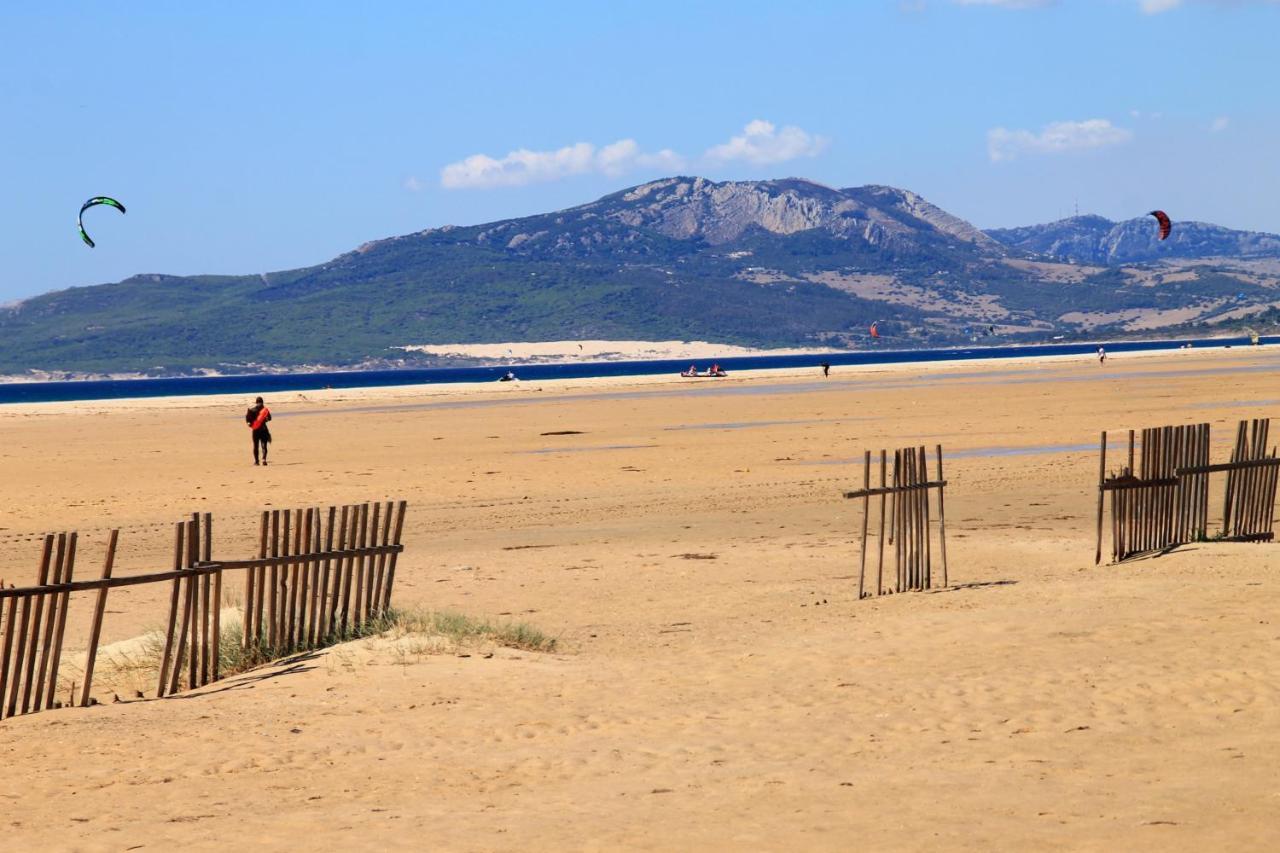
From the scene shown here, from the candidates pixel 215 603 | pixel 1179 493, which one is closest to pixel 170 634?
pixel 215 603

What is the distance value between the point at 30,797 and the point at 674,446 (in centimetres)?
2546

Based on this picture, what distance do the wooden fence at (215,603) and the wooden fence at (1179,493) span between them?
6596 millimetres

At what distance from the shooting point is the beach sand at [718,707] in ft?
23.2

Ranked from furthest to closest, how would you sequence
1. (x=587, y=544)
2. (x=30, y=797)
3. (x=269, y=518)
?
1. (x=587, y=544)
2. (x=269, y=518)
3. (x=30, y=797)

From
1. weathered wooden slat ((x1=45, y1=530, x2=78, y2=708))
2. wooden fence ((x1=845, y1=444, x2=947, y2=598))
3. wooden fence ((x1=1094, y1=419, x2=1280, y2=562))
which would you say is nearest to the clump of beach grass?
weathered wooden slat ((x1=45, y1=530, x2=78, y2=708))

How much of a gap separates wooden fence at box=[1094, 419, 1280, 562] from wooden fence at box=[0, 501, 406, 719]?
660 centimetres

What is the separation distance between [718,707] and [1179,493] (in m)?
7.00

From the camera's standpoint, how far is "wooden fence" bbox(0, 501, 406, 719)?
31.6 ft

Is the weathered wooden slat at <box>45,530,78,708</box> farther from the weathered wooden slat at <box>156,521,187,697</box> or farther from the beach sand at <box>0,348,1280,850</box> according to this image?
the weathered wooden slat at <box>156,521,187,697</box>

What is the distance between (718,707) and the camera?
9.52 m

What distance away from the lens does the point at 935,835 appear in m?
6.70

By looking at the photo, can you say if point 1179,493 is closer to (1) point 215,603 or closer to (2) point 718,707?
(2) point 718,707

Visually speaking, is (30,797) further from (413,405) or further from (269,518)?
(413,405)

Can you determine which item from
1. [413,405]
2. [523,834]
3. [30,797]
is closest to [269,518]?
[30,797]
